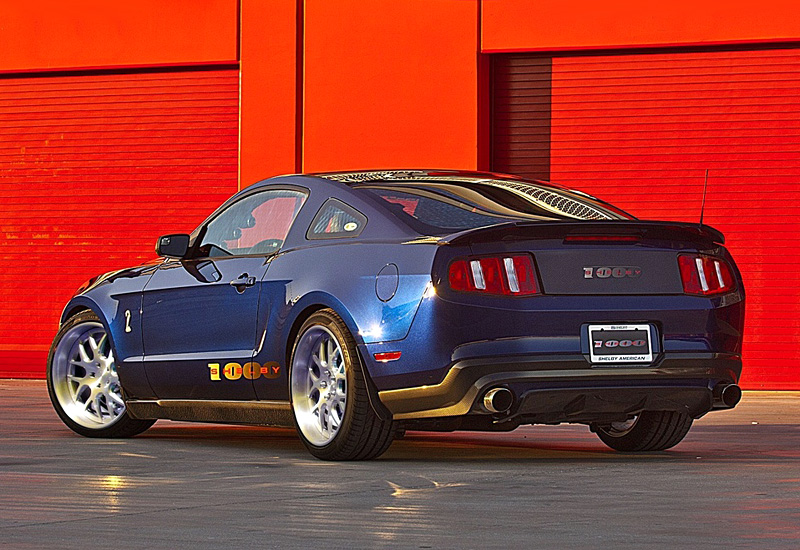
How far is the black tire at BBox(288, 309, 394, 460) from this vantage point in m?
7.88

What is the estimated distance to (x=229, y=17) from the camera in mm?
17656

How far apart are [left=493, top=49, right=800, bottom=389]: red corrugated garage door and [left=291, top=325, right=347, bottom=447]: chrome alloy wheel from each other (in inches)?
332

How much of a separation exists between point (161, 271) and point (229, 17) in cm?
865

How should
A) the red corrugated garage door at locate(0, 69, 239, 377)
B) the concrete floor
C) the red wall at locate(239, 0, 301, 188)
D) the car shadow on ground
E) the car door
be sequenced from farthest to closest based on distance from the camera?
1. the red corrugated garage door at locate(0, 69, 239, 377)
2. the red wall at locate(239, 0, 301, 188)
3. the car door
4. the car shadow on ground
5. the concrete floor

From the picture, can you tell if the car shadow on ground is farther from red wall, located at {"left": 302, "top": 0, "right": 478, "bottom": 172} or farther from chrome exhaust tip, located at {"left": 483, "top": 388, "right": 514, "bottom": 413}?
red wall, located at {"left": 302, "top": 0, "right": 478, "bottom": 172}

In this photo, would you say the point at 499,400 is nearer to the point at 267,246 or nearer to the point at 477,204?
the point at 477,204

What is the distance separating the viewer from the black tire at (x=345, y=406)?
788 cm

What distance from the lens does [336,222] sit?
843 centimetres

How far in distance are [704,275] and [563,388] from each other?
0.98 metres

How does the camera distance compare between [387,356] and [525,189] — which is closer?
[387,356]

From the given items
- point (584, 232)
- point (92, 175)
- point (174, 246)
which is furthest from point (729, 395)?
point (92, 175)

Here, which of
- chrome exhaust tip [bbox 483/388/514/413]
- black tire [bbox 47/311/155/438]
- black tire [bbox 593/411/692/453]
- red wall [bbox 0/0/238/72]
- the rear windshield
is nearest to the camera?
chrome exhaust tip [bbox 483/388/514/413]

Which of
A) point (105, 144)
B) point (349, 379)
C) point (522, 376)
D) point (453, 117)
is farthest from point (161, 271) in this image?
point (105, 144)

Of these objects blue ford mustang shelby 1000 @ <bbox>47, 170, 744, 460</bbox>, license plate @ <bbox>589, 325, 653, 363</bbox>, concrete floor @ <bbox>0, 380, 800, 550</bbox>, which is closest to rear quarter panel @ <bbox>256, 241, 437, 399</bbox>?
blue ford mustang shelby 1000 @ <bbox>47, 170, 744, 460</bbox>
